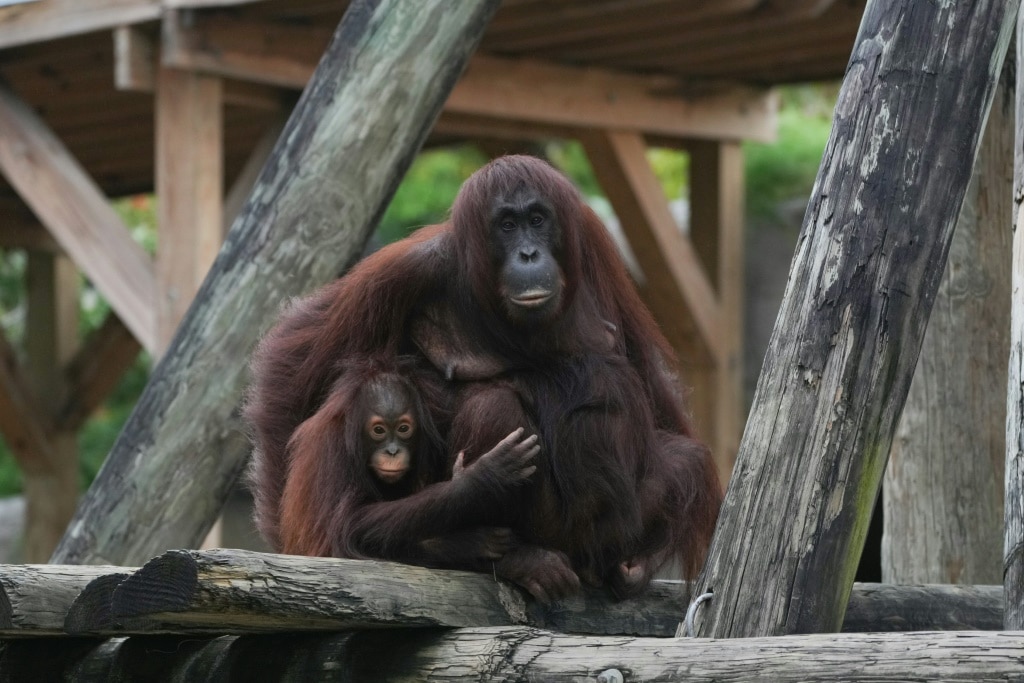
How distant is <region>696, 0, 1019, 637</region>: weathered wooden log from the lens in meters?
2.69

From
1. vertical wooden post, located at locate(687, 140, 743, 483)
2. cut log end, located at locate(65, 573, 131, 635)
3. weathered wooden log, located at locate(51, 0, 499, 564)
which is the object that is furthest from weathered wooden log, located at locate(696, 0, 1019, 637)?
vertical wooden post, located at locate(687, 140, 743, 483)

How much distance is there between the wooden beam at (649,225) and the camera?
26.6 ft

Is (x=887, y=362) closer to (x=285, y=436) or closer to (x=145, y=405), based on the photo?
(x=285, y=436)

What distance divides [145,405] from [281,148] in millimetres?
884

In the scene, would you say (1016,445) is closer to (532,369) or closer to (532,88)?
(532,369)

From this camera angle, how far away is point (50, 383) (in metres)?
10.3

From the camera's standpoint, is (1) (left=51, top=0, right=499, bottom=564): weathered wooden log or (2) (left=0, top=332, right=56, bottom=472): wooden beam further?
(2) (left=0, top=332, right=56, bottom=472): wooden beam

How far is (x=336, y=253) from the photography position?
4.29 meters

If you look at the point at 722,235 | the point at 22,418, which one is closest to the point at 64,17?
the point at 22,418

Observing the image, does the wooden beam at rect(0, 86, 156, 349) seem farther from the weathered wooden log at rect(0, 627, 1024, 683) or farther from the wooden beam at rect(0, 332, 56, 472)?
the wooden beam at rect(0, 332, 56, 472)

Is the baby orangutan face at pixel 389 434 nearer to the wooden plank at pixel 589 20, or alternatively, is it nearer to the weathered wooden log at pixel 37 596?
the weathered wooden log at pixel 37 596

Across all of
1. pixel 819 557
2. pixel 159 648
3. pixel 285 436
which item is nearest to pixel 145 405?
pixel 285 436

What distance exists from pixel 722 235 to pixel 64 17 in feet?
13.6

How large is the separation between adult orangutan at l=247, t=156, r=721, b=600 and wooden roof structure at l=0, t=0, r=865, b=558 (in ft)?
7.48
